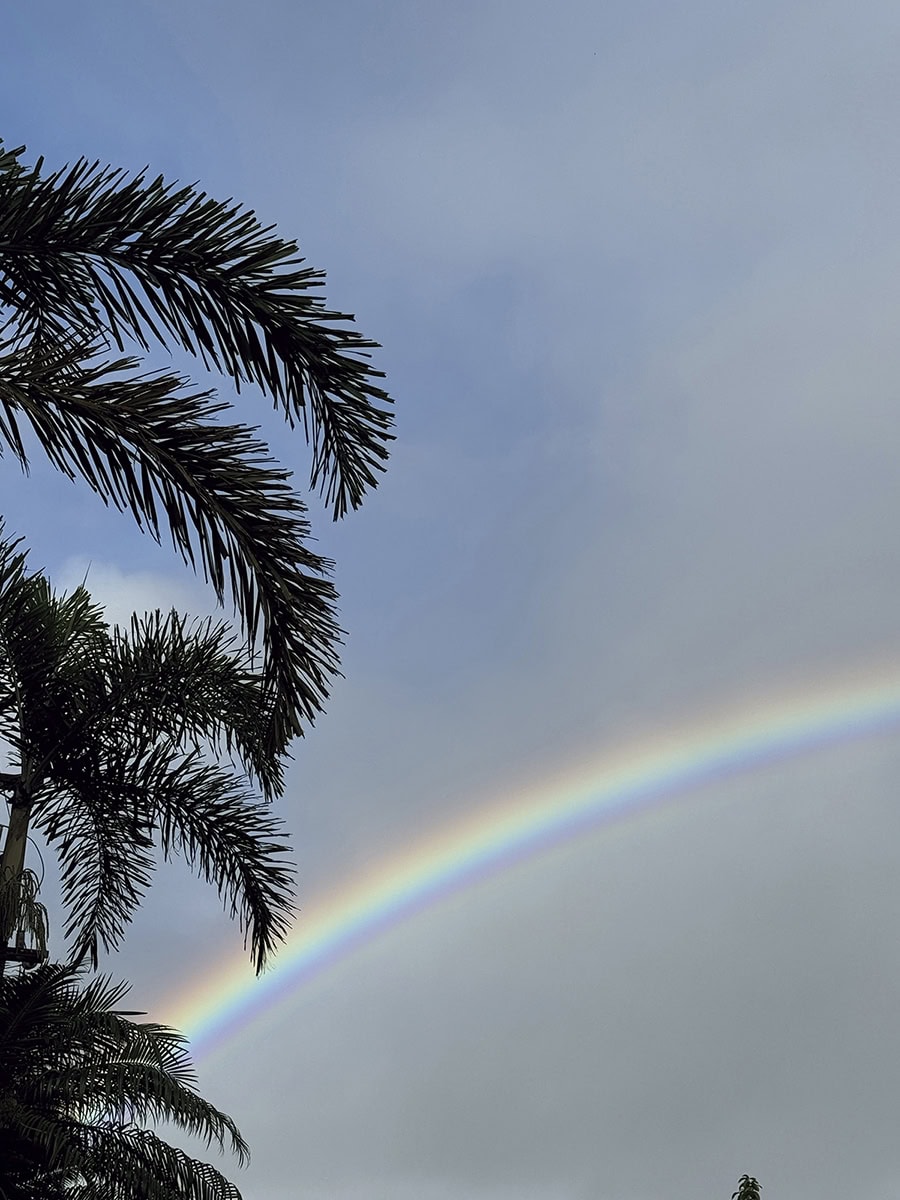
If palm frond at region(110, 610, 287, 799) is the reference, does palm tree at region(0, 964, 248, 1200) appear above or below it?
below

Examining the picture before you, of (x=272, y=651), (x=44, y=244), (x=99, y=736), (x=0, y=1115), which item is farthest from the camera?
(x=99, y=736)

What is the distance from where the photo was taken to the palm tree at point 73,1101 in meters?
9.80

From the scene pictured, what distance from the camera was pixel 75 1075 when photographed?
988 cm

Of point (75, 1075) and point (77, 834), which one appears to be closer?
point (75, 1075)

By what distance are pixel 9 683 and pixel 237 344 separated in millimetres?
6663

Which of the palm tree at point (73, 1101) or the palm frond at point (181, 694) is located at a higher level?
the palm frond at point (181, 694)

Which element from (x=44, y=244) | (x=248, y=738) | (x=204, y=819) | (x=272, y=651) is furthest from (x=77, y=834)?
(x=44, y=244)

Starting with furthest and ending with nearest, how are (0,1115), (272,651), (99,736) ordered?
(99,736)
(0,1115)
(272,651)

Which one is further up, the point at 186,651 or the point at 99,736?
the point at 186,651

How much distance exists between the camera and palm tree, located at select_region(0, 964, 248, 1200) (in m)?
9.80

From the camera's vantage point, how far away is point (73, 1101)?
9.85 metres

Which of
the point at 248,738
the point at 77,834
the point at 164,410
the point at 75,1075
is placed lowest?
the point at 75,1075

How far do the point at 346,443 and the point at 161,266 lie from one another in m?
1.06

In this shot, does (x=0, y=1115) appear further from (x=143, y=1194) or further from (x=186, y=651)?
(x=186, y=651)
